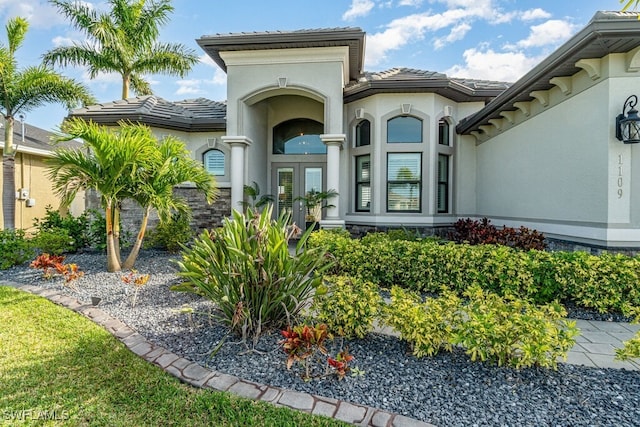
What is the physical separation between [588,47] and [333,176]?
589 cm

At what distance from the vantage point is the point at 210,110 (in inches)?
449

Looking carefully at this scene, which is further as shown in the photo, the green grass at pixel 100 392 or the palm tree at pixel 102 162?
the palm tree at pixel 102 162

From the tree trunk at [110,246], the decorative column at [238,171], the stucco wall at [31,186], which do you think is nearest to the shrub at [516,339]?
the tree trunk at [110,246]

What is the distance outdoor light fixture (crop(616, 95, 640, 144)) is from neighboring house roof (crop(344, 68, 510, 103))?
4415 mm

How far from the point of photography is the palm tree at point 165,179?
591 cm

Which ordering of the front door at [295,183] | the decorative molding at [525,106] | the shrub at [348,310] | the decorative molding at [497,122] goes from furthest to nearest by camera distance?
1. the front door at [295,183]
2. the decorative molding at [497,122]
3. the decorative molding at [525,106]
4. the shrub at [348,310]

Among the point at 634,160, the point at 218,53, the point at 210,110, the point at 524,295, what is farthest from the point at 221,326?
the point at 210,110

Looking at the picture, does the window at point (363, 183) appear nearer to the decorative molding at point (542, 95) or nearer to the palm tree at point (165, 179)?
the decorative molding at point (542, 95)

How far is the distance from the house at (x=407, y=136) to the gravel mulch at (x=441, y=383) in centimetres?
397

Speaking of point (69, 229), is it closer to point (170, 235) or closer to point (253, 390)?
point (170, 235)

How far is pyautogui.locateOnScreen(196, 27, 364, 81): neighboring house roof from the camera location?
8.22 meters

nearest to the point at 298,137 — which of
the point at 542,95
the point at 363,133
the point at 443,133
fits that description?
the point at 363,133

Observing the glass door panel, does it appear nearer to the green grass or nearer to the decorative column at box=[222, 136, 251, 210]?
the decorative column at box=[222, 136, 251, 210]

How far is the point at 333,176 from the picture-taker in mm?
9117
